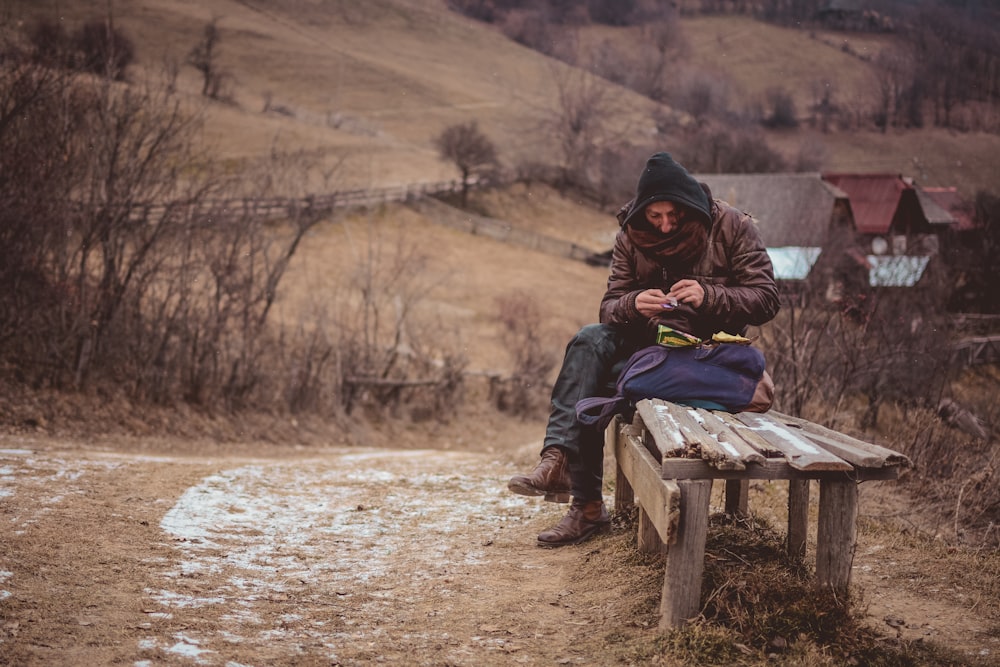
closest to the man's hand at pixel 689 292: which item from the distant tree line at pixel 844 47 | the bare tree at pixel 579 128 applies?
the distant tree line at pixel 844 47

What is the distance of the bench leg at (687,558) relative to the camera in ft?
10.8

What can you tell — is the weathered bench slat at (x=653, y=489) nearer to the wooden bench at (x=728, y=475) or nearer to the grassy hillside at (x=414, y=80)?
the wooden bench at (x=728, y=475)

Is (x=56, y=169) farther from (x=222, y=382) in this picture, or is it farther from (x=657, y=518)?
(x=657, y=518)

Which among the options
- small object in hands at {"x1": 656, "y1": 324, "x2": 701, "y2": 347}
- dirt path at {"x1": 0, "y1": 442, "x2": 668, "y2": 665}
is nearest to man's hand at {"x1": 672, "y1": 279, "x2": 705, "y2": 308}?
small object in hands at {"x1": 656, "y1": 324, "x2": 701, "y2": 347}

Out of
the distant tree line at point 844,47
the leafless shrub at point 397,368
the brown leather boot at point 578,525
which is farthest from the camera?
Result: the distant tree line at point 844,47

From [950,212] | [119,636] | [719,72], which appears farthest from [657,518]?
[719,72]

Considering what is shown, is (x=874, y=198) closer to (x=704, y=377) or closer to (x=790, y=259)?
(x=790, y=259)

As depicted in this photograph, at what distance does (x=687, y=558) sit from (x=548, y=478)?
1.24 meters

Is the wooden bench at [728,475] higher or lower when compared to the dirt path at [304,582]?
higher

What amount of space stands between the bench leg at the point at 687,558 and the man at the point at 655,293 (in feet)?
3.65

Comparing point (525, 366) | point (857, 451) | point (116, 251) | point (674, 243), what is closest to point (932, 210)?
point (525, 366)

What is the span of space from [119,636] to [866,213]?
130 ft

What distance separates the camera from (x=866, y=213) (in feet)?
125

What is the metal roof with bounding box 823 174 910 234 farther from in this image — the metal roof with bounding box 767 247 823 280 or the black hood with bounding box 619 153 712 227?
the black hood with bounding box 619 153 712 227
